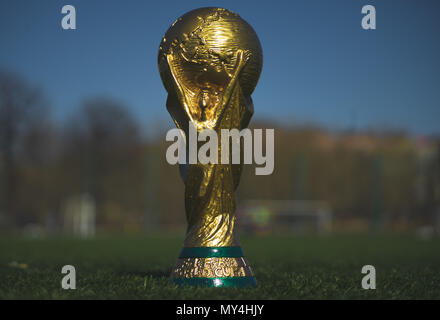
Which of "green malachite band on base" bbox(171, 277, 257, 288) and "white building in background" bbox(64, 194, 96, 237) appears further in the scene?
"white building in background" bbox(64, 194, 96, 237)

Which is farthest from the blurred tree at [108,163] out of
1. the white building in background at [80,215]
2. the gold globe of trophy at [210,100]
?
the gold globe of trophy at [210,100]

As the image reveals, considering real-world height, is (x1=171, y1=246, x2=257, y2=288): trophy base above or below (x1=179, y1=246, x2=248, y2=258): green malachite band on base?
below

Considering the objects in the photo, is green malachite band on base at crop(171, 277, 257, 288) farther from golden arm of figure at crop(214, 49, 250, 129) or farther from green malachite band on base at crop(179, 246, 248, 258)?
golden arm of figure at crop(214, 49, 250, 129)

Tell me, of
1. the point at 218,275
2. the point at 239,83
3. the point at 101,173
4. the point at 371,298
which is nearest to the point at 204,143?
the point at 239,83

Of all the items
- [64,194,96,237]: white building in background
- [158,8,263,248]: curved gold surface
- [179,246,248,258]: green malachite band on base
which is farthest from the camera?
[64,194,96,237]: white building in background

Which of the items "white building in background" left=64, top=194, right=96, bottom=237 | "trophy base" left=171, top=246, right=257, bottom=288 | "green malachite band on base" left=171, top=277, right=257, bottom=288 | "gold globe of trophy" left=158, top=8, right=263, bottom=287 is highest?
"gold globe of trophy" left=158, top=8, right=263, bottom=287

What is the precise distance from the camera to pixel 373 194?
85.3 feet

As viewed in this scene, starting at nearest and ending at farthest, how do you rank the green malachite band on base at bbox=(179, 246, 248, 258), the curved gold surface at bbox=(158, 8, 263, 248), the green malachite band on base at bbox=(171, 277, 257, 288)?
the green malachite band on base at bbox=(171, 277, 257, 288), the green malachite band on base at bbox=(179, 246, 248, 258), the curved gold surface at bbox=(158, 8, 263, 248)

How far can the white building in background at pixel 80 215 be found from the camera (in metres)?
24.1

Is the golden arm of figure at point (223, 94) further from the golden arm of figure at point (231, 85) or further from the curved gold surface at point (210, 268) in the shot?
the curved gold surface at point (210, 268)

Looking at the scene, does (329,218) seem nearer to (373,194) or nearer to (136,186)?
(373,194)

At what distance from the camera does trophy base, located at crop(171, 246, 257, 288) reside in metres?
4.41

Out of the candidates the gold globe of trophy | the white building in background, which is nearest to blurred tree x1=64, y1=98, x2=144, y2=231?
the white building in background

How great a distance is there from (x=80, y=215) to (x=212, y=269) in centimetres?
2103
